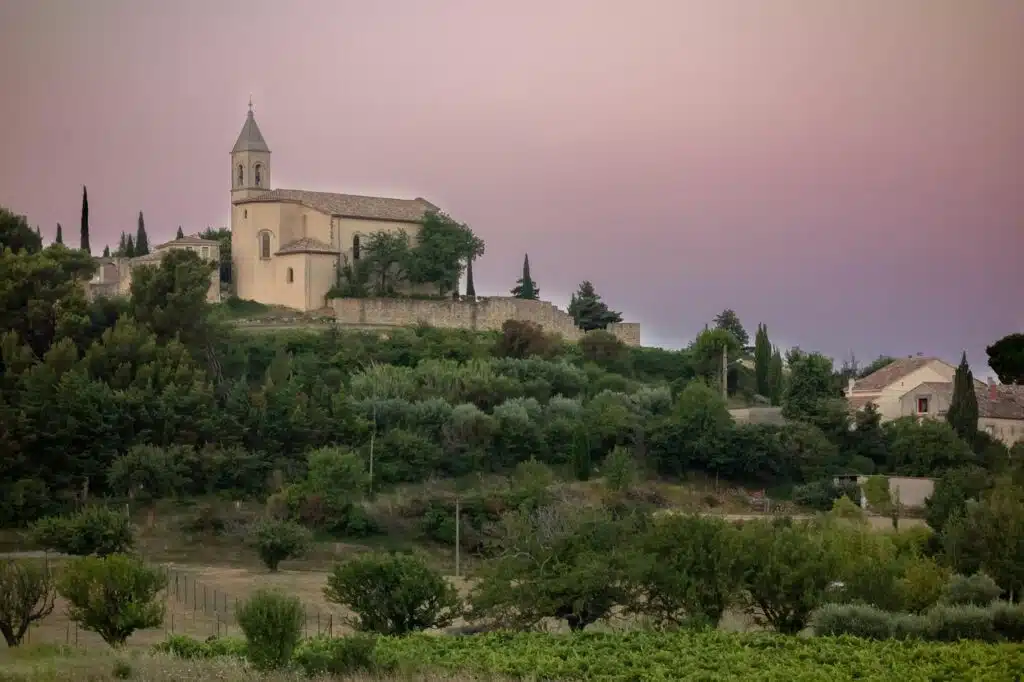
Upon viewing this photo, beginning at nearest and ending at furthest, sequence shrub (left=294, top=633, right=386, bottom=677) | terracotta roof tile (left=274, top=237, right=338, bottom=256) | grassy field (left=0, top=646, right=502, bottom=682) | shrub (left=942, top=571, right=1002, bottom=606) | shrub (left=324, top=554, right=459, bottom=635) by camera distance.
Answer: grassy field (left=0, top=646, right=502, bottom=682) → shrub (left=294, top=633, right=386, bottom=677) → shrub (left=324, top=554, right=459, bottom=635) → shrub (left=942, top=571, right=1002, bottom=606) → terracotta roof tile (left=274, top=237, right=338, bottom=256)

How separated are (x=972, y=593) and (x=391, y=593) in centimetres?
1030

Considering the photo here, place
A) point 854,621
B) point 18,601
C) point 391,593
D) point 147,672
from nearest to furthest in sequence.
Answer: point 147,672, point 854,621, point 18,601, point 391,593

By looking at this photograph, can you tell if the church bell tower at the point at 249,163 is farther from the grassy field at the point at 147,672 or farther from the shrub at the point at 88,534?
the grassy field at the point at 147,672

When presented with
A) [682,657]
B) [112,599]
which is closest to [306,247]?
[112,599]

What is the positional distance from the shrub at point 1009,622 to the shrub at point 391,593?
29.8 feet

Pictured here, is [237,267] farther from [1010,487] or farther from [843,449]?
[1010,487]

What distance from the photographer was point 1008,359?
203 feet

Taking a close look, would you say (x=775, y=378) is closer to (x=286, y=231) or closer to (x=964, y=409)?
(x=964, y=409)

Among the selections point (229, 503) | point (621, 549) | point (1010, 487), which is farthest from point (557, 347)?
point (621, 549)

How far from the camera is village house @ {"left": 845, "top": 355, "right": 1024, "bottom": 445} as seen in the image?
54188 millimetres

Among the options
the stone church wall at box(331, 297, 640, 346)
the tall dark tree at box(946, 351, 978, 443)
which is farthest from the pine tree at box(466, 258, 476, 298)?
the tall dark tree at box(946, 351, 978, 443)

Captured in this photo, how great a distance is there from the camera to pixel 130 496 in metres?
42.1

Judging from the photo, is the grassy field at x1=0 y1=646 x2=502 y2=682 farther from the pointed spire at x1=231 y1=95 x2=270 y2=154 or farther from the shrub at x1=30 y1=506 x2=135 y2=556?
the pointed spire at x1=231 y1=95 x2=270 y2=154

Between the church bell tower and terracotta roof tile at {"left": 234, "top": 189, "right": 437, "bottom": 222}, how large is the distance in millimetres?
734
